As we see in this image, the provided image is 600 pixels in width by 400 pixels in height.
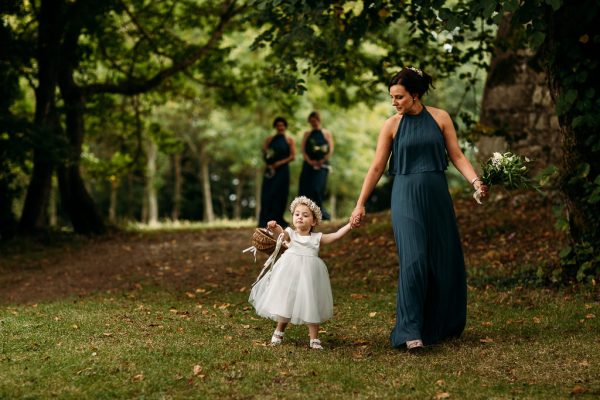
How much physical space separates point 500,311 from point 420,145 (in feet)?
9.11

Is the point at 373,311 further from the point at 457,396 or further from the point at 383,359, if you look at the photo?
the point at 457,396

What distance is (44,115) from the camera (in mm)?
16953

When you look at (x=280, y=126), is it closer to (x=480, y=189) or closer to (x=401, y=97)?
(x=401, y=97)

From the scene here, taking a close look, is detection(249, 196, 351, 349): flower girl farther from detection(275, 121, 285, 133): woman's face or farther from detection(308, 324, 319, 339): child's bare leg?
detection(275, 121, 285, 133): woman's face

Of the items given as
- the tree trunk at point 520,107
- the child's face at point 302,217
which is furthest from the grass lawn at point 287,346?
the tree trunk at point 520,107

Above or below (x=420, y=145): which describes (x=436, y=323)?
below

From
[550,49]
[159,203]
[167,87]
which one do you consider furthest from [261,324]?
[159,203]

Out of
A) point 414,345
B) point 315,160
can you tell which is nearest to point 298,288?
point 414,345

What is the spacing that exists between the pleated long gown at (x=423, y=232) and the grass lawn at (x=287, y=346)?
1.17 ft

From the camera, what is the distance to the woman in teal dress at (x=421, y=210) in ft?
22.0

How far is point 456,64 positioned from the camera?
12305 mm

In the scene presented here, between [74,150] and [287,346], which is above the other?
[74,150]

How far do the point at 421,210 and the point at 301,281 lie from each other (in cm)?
118

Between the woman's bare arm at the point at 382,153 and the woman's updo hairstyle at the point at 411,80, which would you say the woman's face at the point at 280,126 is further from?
the woman's updo hairstyle at the point at 411,80
